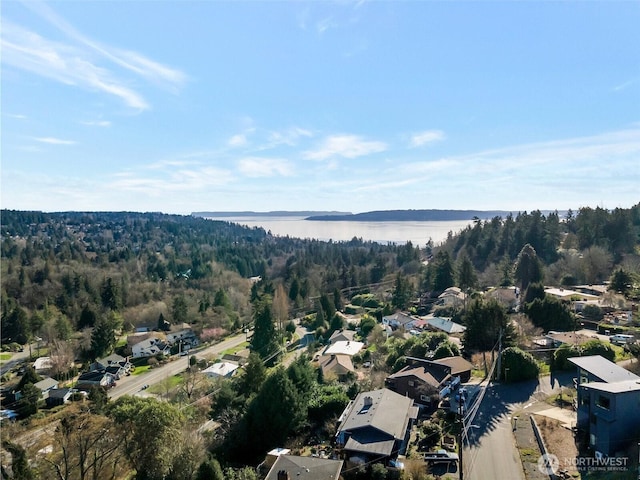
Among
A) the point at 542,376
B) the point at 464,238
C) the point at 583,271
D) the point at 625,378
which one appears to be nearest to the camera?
the point at 625,378

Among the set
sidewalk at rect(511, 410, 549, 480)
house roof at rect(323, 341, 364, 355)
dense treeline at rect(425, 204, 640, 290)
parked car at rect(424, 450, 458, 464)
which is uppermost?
dense treeline at rect(425, 204, 640, 290)

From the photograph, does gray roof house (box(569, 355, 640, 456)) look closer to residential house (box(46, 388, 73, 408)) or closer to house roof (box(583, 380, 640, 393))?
house roof (box(583, 380, 640, 393))

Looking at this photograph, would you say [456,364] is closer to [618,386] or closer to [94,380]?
[618,386]

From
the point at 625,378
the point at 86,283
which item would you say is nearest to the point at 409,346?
the point at 625,378

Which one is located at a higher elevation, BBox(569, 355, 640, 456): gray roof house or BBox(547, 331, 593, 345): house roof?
BBox(569, 355, 640, 456): gray roof house

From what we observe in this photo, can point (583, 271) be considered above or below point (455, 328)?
above

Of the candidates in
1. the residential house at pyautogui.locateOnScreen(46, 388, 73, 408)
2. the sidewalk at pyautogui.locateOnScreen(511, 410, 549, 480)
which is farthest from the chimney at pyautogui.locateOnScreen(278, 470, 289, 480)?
the residential house at pyautogui.locateOnScreen(46, 388, 73, 408)

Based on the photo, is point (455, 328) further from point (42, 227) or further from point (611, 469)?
point (42, 227)
